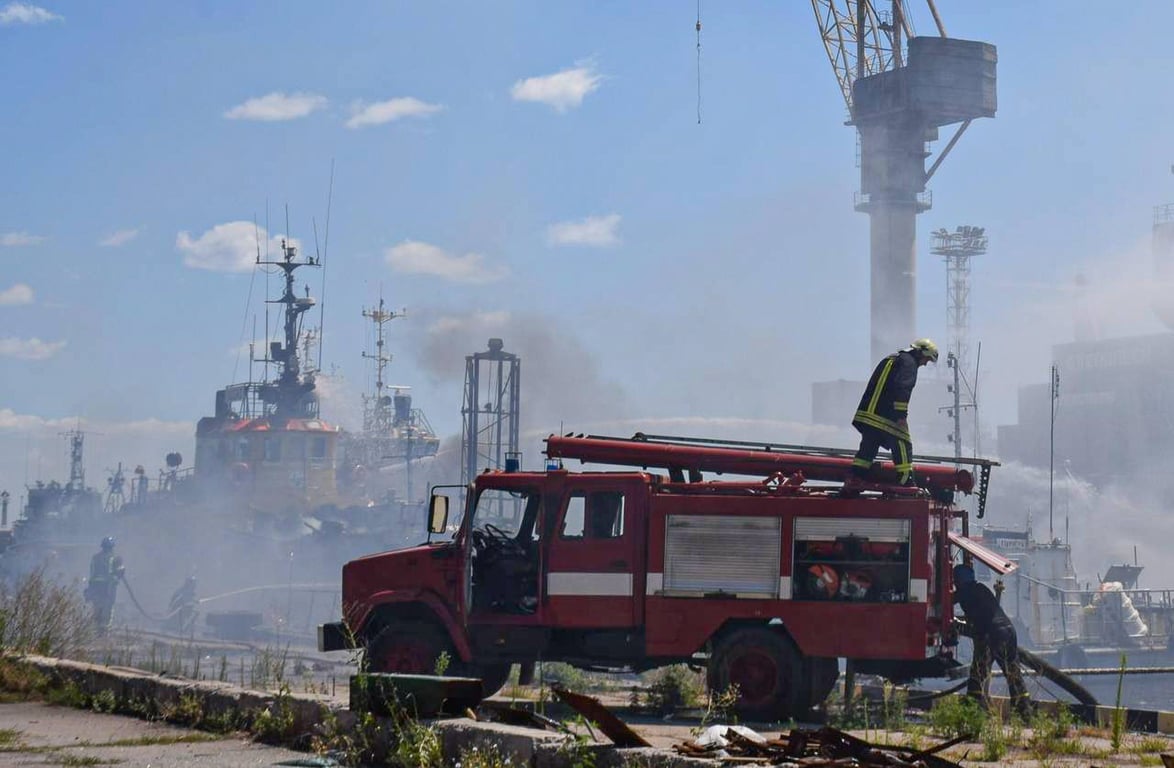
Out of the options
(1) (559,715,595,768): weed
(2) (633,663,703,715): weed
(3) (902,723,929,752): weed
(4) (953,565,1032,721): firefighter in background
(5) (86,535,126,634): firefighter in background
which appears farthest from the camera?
(5) (86,535,126,634): firefighter in background

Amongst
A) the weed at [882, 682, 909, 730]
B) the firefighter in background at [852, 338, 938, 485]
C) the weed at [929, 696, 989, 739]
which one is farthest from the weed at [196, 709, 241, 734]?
the firefighter in background at [852, 338, 938, 485]

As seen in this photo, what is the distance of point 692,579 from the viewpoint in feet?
39.5

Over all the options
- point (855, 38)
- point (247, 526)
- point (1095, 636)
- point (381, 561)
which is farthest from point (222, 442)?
point (381, 561)

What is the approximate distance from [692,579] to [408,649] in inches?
108

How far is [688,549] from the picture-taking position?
1205 cm

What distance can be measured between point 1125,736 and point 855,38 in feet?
325

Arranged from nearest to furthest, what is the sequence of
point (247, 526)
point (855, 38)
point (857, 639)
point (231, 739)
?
point (231, 739), point (857, 639), point (247, 526), point (855, 38)

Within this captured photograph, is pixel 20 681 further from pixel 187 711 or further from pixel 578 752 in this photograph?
pixel 578 752

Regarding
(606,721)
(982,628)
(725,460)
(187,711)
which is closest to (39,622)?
(187,711)

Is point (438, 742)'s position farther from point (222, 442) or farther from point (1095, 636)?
point (222, 442)

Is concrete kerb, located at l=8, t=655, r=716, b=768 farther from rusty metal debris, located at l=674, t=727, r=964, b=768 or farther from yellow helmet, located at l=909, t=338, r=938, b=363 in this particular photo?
yellow helmet, located at l=909, t=338, r=938, b=363

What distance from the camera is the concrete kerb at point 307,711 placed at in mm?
7094

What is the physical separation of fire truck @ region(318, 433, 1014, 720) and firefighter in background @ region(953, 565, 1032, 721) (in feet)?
0.90

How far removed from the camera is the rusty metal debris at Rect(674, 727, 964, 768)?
6.65 m
